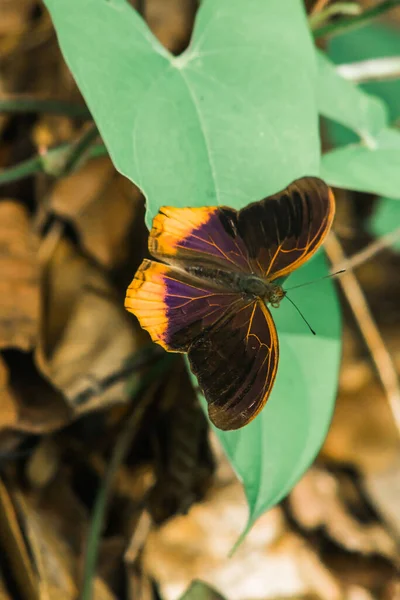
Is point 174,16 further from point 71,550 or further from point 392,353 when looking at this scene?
point 71,550

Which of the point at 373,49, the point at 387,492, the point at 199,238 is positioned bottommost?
the point at 387,492

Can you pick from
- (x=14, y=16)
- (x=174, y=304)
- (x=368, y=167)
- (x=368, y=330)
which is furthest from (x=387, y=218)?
(x=14, y=16)

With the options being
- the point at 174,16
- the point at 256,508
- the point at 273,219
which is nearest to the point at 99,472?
the point at 256,508

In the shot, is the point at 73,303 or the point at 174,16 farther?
the point at 174,16

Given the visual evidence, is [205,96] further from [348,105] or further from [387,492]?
[387,492]

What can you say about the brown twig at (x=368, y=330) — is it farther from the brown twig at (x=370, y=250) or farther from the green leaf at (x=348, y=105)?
the green leaf at (x=348, y=105)

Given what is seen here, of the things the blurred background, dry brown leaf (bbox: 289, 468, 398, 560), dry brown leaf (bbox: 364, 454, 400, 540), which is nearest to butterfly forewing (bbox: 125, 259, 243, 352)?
the blurred background
